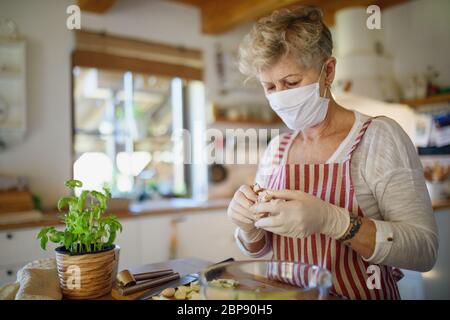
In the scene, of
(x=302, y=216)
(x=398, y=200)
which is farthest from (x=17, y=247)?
(x=398, y=200)

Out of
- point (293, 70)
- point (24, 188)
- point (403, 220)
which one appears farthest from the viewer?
point (24, 188)

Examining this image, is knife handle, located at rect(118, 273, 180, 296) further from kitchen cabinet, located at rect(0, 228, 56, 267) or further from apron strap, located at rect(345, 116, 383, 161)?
kitchen cabinet, located at rect(0, 228, 56, 267)

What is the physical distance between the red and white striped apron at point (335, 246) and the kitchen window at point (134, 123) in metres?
1.85

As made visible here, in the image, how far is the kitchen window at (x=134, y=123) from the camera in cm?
300

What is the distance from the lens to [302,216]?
2.72ft

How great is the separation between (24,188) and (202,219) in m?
1.19

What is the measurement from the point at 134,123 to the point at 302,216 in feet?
8.86

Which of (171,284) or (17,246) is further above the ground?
(171,284)

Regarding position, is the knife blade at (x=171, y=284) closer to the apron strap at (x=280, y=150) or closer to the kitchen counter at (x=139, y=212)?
the apron strap at (x=280, y=150)

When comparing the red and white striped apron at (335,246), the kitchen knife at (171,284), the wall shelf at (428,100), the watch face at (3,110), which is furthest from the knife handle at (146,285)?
the wall shelf at (428,100)

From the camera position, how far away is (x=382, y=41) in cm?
358

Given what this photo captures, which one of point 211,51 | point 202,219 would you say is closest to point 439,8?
point 211,51
